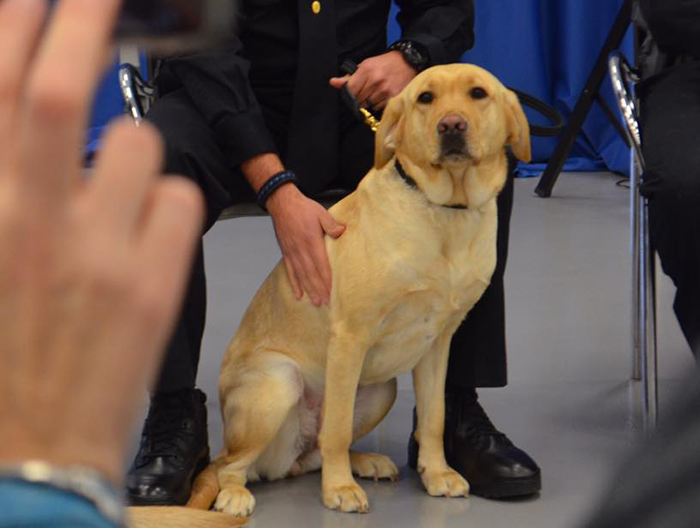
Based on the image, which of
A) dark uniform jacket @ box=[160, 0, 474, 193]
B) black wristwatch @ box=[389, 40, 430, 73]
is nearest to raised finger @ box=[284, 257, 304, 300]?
dark uniform jacket @ box=[160, 0, 474, 193]

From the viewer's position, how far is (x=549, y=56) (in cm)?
518

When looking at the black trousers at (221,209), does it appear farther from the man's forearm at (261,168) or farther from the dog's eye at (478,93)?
the dog's eye at (478,93)

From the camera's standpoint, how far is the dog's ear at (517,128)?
198 centimetres

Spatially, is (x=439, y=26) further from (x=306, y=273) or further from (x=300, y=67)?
(x=306, y=273)

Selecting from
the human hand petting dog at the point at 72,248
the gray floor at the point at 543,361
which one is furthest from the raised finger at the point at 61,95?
the gray floor at the point at 543,361

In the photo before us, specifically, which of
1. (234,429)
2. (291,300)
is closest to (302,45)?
(291,300)

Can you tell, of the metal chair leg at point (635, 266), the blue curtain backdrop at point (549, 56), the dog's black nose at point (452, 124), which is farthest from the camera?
the blue curtain backdrop at point (549, 56)

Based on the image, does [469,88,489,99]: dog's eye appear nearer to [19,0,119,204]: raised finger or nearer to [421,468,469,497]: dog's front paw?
[421,468,469,497]: dog's front paw

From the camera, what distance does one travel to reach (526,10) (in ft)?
16.7

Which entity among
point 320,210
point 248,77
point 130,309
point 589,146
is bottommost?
point 589,146

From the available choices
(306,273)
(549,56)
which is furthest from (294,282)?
(549,56)

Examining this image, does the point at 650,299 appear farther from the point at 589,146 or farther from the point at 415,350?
the point at 589,146

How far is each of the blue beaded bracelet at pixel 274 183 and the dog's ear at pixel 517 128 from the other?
1.22 ft

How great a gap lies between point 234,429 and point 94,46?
169 centimetres
